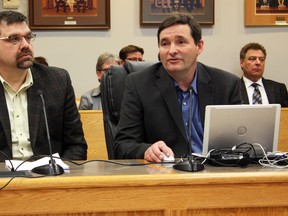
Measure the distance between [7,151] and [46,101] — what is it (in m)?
0.31

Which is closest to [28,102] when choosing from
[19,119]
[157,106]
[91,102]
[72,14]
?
[19,119]

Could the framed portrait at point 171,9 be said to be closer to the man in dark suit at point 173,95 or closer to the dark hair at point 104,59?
the dark hair at point 104,59

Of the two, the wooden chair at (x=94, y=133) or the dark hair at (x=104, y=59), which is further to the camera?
the dark hair at (x=104, y=59)

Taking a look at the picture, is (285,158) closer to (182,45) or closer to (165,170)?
(165,170)

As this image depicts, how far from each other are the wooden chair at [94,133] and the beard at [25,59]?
99 centimetres

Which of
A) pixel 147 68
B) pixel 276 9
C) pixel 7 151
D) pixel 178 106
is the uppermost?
pixel 276 9

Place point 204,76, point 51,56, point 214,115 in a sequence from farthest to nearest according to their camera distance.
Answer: point 51,56
point 204,76
point 214,115

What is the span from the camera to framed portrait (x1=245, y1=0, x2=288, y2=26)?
15.2 feet

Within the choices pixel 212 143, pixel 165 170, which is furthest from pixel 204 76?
pixel 165 170

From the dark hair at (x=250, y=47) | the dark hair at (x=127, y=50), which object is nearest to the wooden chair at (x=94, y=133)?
the dark hair at (x=127, y=50)

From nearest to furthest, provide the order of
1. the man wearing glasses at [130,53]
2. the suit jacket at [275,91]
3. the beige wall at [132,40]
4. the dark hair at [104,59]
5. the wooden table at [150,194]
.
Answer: the wooden table at [150,194] < the dark hair at [104,59] < the man wearing glasses at [130,53] < the suit jacket at [275,91] < the beige wall at [132,40]

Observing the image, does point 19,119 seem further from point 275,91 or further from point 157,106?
point 275,91

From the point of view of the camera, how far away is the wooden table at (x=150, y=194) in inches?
53.0

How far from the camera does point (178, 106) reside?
7.51ft
